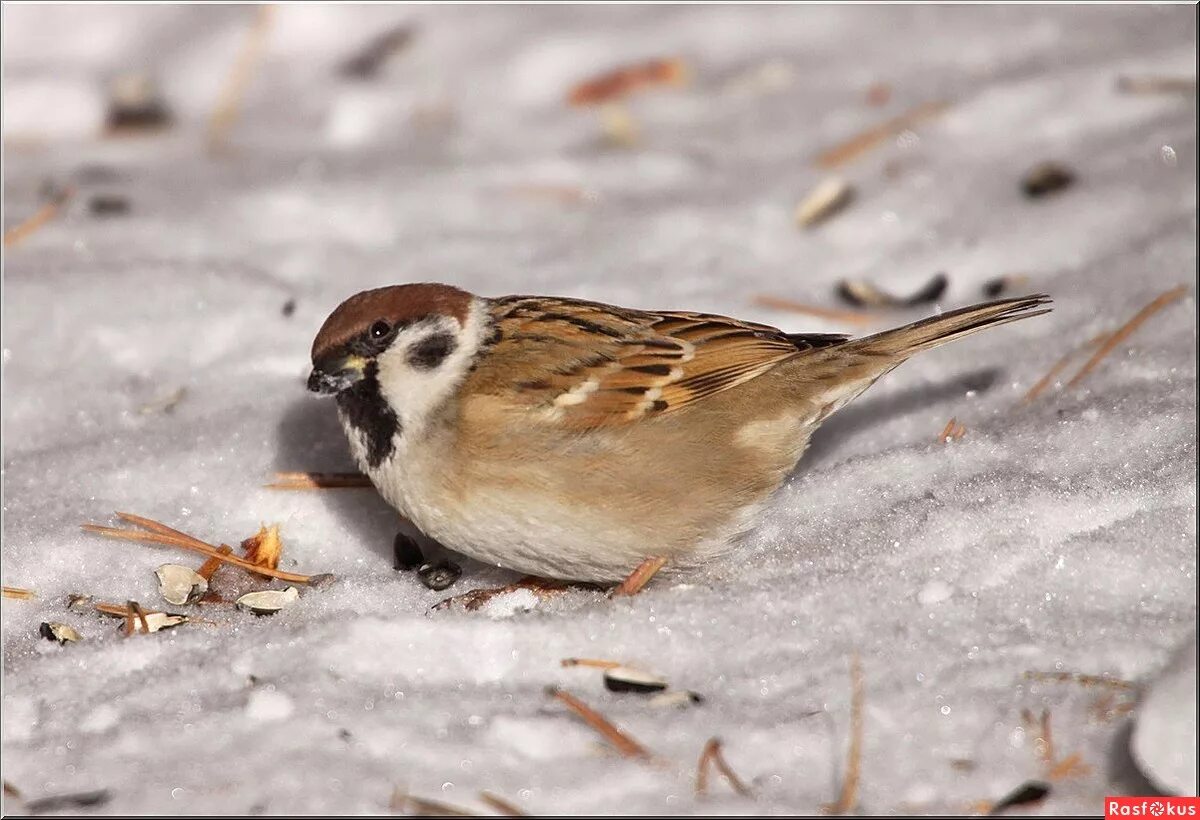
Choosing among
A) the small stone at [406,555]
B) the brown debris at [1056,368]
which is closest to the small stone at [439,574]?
the small stone at [406,555]

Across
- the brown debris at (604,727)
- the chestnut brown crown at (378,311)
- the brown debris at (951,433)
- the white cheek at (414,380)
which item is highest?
the chestnut brown crown at (378,311)

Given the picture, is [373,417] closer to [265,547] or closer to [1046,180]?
[265,547]

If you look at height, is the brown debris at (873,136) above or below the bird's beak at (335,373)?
above

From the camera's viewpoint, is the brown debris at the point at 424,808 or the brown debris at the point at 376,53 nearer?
the brown debris at the point at 424,808

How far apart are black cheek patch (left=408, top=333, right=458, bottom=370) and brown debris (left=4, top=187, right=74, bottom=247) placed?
2299 millimetres

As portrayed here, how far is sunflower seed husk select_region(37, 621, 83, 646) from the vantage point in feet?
9.89

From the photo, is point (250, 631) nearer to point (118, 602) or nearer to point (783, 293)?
point (118, 602)

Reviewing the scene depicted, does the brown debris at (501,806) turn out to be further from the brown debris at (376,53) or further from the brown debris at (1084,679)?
the brown debris at (376,53)

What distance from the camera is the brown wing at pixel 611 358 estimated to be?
310cm

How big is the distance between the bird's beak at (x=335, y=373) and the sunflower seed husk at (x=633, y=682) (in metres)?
0.94

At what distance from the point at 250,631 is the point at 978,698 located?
159 centimetres

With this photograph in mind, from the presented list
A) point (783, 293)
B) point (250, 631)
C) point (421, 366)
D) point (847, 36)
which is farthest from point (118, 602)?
point (847, 36)

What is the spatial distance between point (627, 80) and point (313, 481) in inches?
119

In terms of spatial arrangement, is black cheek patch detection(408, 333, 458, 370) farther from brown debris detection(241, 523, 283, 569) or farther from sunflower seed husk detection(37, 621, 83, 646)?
sunflower seed husk detection(37, 621, 83, 646)
